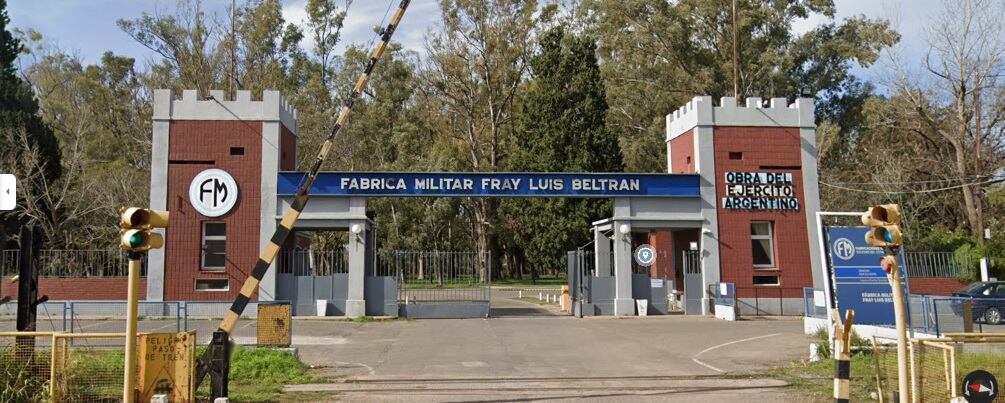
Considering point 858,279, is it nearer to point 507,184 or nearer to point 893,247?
point 893,247

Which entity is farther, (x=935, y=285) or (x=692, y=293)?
(x=935, y=285)

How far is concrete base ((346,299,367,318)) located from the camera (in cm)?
2735

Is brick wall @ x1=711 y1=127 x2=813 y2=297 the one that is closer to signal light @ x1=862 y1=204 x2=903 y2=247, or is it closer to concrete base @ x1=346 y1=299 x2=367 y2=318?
concrete base @ x1=346 y1=299 x2=367 y2=318

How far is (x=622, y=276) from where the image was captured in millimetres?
28578

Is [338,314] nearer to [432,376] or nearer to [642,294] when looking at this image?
[642,294]

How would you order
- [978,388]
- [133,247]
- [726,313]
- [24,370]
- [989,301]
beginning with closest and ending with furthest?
[133,247], [978,388], [24,370], [989,301], [726,313]

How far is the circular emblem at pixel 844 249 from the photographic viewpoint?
51.9 feet

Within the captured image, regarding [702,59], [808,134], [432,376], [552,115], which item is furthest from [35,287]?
[702,59]

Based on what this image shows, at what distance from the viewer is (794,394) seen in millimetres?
12062

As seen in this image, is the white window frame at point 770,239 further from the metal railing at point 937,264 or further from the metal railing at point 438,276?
the metal railing at point 438,276

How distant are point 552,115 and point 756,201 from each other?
22.1 metres

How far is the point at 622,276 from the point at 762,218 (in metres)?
5.82

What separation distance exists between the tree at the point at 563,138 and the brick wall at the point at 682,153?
49.1 ft

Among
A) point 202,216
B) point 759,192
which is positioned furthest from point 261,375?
point 759,192
